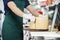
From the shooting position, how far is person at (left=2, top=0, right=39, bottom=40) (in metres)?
2.12

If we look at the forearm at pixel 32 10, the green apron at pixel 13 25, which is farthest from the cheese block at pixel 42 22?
the green apron at pixel 13 25

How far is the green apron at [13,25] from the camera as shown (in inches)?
86.2

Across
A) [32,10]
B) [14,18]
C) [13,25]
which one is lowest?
[13,25]

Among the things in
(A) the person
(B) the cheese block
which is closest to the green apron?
(A) the person

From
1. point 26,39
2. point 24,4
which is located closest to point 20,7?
point 24,4

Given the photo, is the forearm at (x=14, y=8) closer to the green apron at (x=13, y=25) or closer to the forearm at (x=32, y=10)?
the green apron at (x=13, y=25)

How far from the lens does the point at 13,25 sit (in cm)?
222

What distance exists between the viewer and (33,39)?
90.0 inches

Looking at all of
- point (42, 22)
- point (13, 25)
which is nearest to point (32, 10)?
point (42, 22)

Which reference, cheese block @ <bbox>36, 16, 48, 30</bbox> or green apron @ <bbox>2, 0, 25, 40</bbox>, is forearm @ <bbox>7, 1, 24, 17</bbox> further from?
cheese block @ <bbox>36, 16, 48, 30</bbox>

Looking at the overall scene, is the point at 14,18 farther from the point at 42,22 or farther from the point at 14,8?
the point at 42,22

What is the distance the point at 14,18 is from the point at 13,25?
0.35 feet

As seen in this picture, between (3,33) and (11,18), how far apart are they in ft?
0.84

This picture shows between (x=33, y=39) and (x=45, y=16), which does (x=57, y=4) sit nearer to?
(x=45, y=16)
